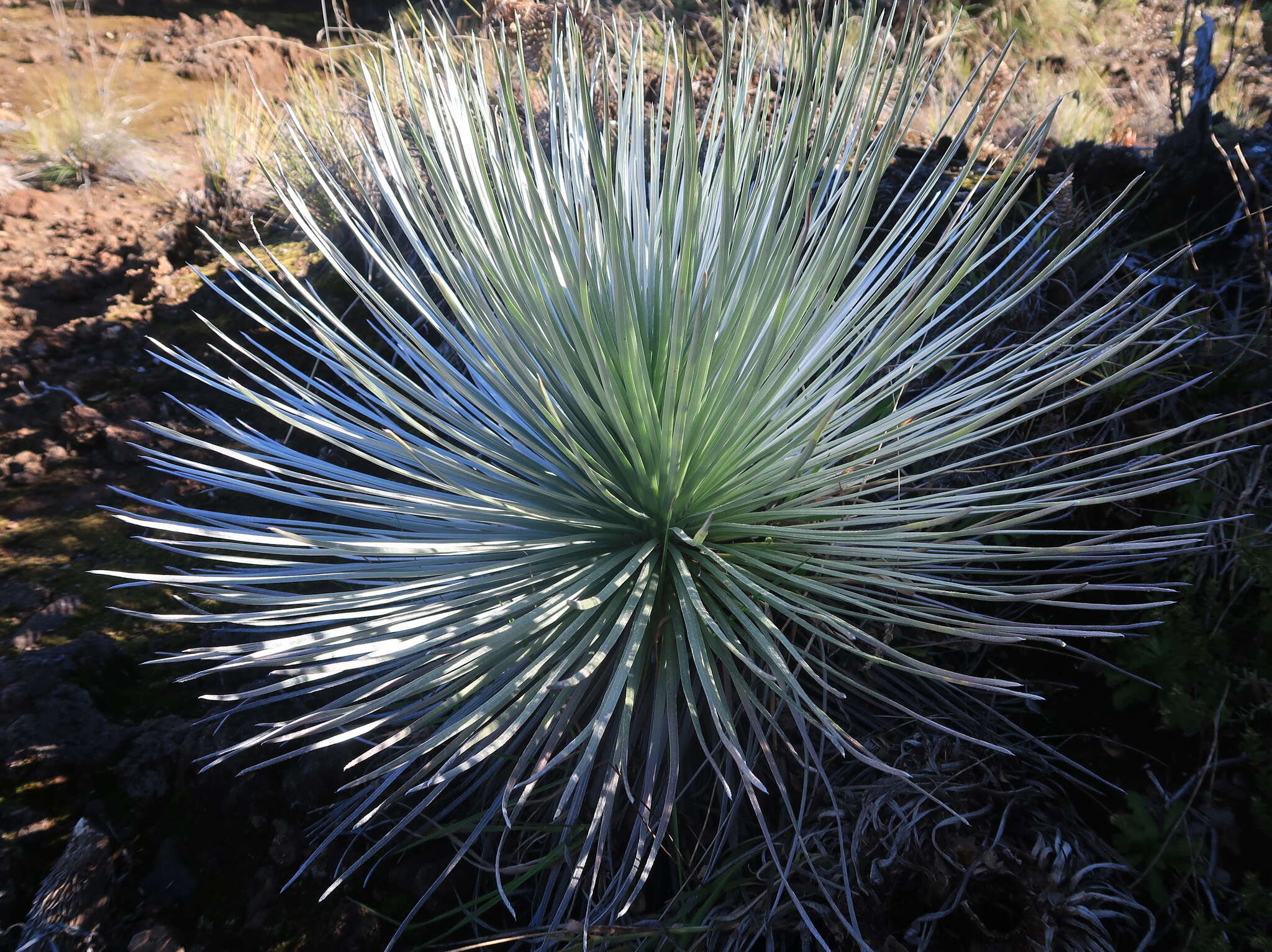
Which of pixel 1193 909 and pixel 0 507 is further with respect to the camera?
pixel 0 507

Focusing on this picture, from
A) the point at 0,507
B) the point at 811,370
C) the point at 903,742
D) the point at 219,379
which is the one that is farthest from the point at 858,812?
the point at 0,507

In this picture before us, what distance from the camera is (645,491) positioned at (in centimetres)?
115

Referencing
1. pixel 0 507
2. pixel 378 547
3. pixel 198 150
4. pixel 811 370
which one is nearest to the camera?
pixel 378 547

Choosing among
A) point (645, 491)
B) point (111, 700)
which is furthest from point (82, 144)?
point (645, 491)

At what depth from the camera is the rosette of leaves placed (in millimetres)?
902

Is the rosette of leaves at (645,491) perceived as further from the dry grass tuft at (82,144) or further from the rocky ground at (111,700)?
the dry grass tuft at (82,144)

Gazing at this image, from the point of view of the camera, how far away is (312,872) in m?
1.12

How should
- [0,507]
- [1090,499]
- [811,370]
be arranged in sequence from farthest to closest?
[0,507] < [811,370] < [1090,499]

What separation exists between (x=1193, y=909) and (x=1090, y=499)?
0.52m

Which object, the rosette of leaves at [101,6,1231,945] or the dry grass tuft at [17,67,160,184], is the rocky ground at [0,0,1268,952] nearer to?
the rosette of leaves at [101,6,1231,945]

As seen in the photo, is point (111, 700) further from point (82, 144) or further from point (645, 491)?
point (82, 144)

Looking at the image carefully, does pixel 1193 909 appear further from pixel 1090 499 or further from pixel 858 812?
pixel 1090 499

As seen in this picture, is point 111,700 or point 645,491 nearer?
point 645,491

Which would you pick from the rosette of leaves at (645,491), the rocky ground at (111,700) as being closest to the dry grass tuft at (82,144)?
the rocky ground at (111,700)
